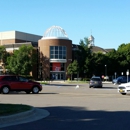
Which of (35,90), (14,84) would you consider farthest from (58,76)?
(14,84)

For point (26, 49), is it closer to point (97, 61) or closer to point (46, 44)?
point (46, 44)

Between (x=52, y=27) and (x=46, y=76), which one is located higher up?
(x=52, y=27)

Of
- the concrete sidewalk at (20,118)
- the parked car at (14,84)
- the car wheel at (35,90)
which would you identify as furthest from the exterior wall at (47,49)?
the concrete sidewalk at (20,118)

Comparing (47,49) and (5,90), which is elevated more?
(47,49)

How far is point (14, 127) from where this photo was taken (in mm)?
9281

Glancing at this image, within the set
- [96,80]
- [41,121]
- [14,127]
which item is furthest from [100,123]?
[96,80]

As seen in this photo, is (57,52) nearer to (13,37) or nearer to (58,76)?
(58,76)

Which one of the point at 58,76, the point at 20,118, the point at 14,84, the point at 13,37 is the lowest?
the point at 20,118

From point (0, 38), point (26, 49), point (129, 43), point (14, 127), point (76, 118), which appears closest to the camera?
point (14, 127)

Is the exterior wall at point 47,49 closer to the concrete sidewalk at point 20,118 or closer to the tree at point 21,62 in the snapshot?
the tree at point 21,62

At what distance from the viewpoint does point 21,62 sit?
86.8 metres

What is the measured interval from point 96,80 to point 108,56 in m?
56.6

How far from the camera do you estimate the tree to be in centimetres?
8519

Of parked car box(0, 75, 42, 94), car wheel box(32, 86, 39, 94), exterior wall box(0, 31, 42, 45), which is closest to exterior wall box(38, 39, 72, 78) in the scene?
exterior wall box(0, 31, 42, 45)
